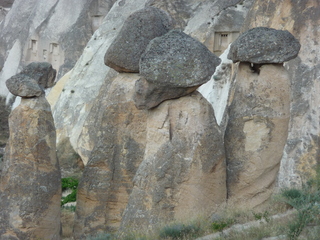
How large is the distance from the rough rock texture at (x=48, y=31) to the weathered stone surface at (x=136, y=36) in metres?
13.8

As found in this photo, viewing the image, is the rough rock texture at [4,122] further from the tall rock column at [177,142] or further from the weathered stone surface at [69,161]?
the tall rock column at [177,142]

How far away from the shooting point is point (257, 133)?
9102 millimetres

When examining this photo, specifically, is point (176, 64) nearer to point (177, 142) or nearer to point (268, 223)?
point (177, 142)

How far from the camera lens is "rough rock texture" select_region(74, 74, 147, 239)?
1095 centimetres

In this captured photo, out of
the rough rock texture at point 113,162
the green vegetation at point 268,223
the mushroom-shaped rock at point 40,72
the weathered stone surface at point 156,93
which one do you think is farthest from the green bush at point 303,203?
the mushroom-shaped rock at point 40,72

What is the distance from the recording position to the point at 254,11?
1234 centimetres

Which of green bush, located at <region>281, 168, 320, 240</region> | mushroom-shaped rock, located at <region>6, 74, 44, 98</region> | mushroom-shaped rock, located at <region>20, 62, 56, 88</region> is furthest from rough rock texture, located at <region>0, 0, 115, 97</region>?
green bush, located at <region>281, 168, 320, 240</region>

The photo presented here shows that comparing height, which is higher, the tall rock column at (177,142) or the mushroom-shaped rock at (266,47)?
the mushroom-shaped rock at (266,47)

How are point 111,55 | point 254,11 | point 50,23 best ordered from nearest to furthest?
point 111,55
point 254,11
point 50,23

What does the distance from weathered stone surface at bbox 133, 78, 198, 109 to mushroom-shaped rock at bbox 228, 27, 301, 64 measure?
0.79m

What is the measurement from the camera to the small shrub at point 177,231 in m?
7.89

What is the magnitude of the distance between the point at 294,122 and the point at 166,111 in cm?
216

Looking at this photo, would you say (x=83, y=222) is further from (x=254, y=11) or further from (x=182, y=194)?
(x=254, y=11)

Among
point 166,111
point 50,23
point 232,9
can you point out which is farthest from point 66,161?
point 166,111
